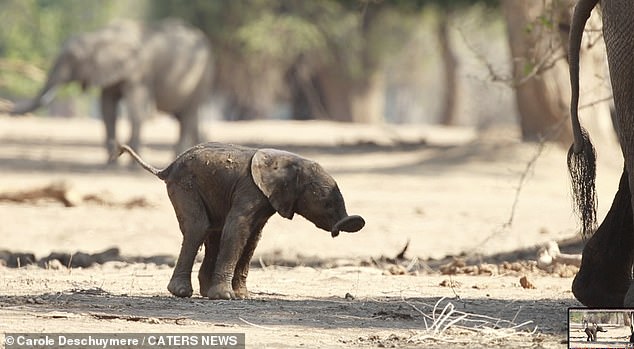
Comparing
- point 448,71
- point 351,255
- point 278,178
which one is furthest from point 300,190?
point 448,71

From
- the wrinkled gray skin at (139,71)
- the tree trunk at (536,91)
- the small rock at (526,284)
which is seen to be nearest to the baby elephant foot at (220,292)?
the small rock at (526,284)

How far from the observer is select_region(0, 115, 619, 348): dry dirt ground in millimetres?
6082

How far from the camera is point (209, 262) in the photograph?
7191mm

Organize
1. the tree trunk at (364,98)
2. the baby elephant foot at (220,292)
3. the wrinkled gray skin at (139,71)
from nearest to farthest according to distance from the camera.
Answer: the baby elephant foot at (220,292), the wrinkled gray skin at (139,71), the tree trunk at (364,98)

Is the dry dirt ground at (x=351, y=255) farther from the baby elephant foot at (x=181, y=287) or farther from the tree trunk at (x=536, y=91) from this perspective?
the tree trunk at (x=536, y=91)

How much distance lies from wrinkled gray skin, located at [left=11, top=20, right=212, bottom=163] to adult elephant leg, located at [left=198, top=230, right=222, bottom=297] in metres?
12.6

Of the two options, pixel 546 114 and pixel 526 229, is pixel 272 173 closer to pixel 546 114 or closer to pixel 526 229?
pixel 526 229

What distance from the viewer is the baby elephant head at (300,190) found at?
684 cm

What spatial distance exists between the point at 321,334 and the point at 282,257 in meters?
4.59

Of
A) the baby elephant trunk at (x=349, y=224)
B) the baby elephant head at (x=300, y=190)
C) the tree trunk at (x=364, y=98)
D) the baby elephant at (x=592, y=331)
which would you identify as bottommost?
the tree trunk at (x=364, y=98)

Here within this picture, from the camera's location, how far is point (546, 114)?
18.1 m

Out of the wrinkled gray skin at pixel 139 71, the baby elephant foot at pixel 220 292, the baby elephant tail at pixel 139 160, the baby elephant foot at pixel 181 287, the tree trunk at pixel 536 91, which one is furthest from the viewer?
the wrinkled gray skin at pixel 139 71

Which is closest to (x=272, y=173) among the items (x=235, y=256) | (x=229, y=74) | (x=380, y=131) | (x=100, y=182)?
(x=235, y=256)

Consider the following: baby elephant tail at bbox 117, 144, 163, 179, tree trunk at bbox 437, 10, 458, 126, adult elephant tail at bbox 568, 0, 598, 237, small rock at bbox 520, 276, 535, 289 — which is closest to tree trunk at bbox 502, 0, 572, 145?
small rock at bbox 520, 276, 535, 289
